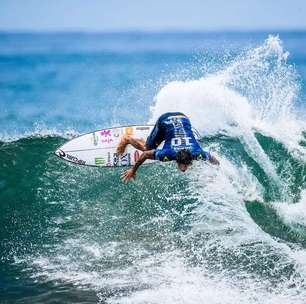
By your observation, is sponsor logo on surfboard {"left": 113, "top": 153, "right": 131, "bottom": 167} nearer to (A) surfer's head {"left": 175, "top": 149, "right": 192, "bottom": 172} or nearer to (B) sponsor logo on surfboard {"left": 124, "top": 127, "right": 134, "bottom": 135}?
(B) sponsor logo on surfboard {"left": 124, "top": 127, "right": 134, "bottom": 135}

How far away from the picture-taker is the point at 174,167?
36.0 ft

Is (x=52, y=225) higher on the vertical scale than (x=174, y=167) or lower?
lower

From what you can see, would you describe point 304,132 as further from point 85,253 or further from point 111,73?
point 111,73

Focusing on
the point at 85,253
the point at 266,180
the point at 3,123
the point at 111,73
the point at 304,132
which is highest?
the point at 111,73

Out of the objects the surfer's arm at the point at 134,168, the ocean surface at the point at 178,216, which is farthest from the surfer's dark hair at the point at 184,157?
the ocean surface at the point at 178,216

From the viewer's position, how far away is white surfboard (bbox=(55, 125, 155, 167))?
10.2 meters

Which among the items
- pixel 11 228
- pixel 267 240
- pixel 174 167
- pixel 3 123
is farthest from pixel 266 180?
pixel 3 123

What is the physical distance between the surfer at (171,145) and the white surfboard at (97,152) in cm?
24

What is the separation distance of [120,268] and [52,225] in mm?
1882

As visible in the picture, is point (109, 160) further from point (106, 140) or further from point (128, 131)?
point (128, 131)

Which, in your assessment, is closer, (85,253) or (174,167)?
(85,253)

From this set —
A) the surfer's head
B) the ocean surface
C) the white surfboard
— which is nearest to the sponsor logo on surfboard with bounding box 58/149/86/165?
the white surfboard

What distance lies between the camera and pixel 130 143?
9.84 metres

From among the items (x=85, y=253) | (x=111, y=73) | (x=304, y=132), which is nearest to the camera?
(x=85, y=253)
